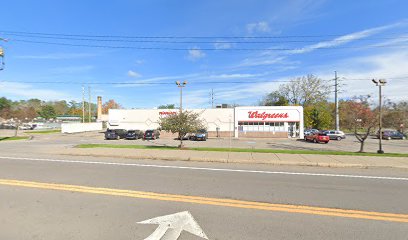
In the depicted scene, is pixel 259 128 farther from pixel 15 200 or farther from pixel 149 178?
pixel 15 200

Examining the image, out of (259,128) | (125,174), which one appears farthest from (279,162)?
(259,128)

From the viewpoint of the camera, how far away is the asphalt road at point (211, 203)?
419 centimetres

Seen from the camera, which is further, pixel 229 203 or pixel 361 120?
pixel 361 120

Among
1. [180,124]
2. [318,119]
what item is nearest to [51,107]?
[318,119]

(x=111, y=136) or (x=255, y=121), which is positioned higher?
(x=255, y=121)

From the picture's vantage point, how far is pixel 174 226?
4.34 metres

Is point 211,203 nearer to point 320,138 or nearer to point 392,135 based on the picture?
point 320,138

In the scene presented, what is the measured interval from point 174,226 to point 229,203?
1.69 metres

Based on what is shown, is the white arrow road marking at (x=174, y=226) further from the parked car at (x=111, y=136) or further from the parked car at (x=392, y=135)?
the parked car at (x=392, y=135)

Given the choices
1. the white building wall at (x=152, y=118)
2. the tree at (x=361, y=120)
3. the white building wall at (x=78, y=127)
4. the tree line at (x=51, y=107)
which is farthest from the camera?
the tree line at (x=51, y=107)

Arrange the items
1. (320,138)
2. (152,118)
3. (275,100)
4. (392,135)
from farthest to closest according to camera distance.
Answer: (275,100) < (152,118) < (392,135) < (320,138)

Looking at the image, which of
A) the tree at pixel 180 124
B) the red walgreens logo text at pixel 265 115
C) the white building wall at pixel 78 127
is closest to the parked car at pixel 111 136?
the white building wall at pixel 78 127

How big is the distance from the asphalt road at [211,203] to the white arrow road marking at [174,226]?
0.42ft

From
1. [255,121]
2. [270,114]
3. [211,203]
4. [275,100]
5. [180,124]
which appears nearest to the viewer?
[211,203]
